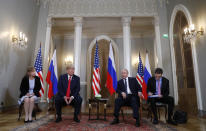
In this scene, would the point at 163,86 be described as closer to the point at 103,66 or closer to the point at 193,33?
the point at 193,33

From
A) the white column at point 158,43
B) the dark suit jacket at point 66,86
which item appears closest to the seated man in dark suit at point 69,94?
the dark suit jacket at point 66,86

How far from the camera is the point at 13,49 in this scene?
459 cm

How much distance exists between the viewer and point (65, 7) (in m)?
6.31

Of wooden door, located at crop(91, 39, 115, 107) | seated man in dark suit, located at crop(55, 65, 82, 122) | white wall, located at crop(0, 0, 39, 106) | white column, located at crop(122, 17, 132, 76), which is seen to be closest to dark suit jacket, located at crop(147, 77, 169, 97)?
seated man in dark suit, located at crop(55, 65, 82, 122)

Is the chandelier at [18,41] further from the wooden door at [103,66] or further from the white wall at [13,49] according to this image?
the wooden door at [103,66]

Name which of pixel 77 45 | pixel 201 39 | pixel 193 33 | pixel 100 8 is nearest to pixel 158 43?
pixel 193 33

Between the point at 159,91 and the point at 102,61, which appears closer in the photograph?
the point at 159,91

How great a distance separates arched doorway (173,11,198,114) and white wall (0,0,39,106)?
547 centimetres

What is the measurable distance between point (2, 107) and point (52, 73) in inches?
63.7

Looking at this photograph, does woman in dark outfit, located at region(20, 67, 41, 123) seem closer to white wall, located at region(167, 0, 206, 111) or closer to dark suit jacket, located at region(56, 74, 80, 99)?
dark suit jacket, located at region(56, 74, 80, 99)

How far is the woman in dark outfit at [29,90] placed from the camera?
3.09 m

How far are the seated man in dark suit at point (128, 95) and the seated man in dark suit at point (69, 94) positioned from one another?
834mm

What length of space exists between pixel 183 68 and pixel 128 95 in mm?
2807

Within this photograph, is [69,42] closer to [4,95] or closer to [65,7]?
[65,7]
